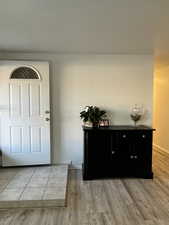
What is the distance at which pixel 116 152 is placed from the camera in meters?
3.58

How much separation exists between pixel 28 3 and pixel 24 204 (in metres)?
2.38

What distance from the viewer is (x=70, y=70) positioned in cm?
404

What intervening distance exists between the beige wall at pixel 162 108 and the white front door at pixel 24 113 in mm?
3275

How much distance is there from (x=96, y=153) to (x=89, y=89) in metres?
1.31

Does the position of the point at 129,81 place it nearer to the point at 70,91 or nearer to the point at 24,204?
the point at 70,91

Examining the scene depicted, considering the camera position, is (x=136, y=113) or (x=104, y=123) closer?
(x=104, y=123)

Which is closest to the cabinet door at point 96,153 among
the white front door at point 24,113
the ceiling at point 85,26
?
the white front door at point 24,113

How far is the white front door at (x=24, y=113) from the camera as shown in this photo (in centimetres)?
386

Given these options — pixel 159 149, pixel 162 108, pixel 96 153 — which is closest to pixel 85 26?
pixel 96 153

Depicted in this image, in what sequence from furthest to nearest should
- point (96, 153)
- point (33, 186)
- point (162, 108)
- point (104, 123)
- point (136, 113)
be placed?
point (162, 108)
point (136, 113)
point (104, 123)
point (96, 153)
point (33, 186)

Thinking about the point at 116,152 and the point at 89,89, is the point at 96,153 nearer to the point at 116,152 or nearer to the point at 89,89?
the point at 116,152

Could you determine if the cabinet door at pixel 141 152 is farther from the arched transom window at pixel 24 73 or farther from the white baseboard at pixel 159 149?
the arched transom window at pixel 24 73

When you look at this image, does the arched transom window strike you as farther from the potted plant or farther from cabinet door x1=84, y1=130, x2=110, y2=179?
cabinet door x1=84, y1=130, x2=110, y2=179

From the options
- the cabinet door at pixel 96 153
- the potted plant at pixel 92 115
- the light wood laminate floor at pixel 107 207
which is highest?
the potted plant at pixel 92 115
